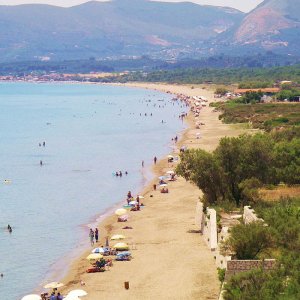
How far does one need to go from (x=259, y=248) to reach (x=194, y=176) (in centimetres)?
1312

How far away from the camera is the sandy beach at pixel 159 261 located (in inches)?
1267

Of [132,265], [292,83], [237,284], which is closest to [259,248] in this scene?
[237,284]

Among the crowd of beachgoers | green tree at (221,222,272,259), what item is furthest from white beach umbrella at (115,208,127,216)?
green tree at (221,222,272,259)

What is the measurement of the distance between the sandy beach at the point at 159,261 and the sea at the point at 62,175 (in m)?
1.79

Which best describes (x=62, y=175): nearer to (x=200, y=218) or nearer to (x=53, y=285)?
(x=200, y=218)

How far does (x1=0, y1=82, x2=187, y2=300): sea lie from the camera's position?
3994 cm

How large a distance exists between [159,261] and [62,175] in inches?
1262

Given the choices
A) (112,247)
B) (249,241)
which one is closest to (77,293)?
(249,241)

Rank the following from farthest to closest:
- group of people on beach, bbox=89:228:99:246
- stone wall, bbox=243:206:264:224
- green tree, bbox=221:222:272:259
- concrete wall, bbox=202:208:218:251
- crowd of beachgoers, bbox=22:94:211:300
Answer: group of people on beach, bbox=89:228:99:246 < concrete wall, bbox=202:208:218:251 < stone wall, bbox=243:206:264:224 < crowd of beachgoers, bbox=22:94:211:300 < green tree, bbox=221:222:272:259

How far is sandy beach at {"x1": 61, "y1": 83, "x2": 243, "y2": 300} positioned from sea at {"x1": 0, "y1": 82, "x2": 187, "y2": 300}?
179 centimetres

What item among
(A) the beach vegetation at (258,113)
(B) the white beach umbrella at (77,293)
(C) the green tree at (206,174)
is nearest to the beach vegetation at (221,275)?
(B) the white beach umbrella at (77,293)

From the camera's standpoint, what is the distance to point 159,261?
3656cm

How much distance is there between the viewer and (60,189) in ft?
198

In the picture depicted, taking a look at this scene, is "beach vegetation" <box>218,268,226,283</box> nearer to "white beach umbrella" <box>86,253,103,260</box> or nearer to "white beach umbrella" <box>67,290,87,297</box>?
"white beach umbrella" <box>67,290,87,297</box>
